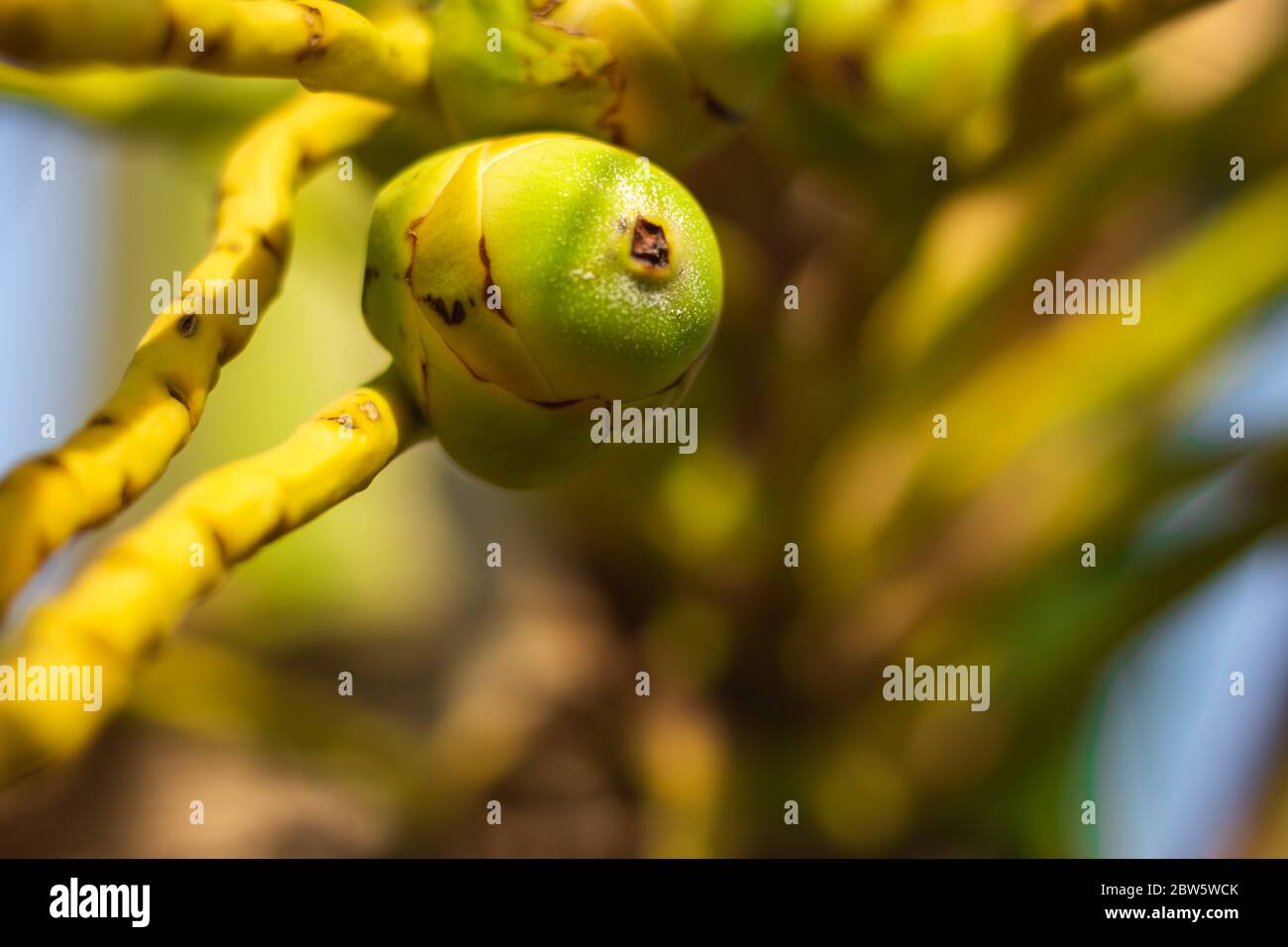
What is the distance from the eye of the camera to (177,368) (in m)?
0.32

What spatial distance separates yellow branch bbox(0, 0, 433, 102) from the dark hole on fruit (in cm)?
9

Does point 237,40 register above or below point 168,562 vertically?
above

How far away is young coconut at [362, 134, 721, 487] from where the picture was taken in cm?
34

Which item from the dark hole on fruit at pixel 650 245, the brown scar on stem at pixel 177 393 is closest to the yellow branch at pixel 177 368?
the brown scar on stem at pixel 177 393

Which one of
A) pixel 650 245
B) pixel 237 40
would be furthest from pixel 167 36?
pixel 650 245

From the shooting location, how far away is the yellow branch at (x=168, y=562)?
25cm

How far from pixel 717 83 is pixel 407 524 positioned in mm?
641

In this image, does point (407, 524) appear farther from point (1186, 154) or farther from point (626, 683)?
point (1186, 154)

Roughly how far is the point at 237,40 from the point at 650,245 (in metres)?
0.11

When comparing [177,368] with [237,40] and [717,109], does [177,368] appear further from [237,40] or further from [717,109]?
[717,109]

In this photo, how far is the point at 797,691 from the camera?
688mm

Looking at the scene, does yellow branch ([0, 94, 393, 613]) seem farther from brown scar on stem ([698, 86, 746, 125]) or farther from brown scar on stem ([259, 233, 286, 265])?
brown scar on stem ([698, 86, 746, 125])

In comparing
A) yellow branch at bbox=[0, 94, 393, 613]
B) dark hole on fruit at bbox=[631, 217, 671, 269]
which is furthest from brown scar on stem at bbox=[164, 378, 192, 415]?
dark hole on fruit at bbox=[631, 217, 671, 269]

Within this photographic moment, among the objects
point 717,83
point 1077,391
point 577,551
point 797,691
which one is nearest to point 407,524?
point 577,551
